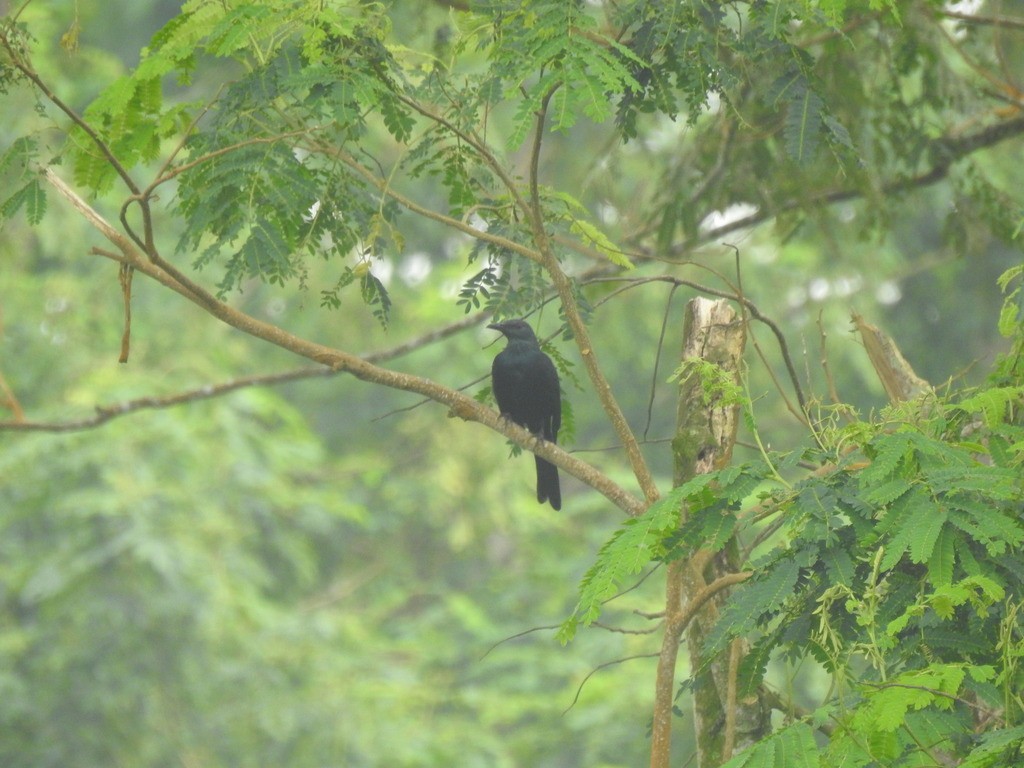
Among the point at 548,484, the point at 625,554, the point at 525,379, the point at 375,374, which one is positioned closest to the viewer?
the point at 625,554

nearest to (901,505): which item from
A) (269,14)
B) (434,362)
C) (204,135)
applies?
(269,14)

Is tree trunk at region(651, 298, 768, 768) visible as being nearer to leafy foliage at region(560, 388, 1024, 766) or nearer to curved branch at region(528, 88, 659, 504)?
curved branch at region(528, 88, 659, 504)

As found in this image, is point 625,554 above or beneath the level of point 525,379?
beneath

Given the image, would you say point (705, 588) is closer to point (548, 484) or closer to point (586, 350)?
point (586, 350)

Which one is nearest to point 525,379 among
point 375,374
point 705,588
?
point 375,374

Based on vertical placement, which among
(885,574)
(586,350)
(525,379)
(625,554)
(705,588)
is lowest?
(885,574)

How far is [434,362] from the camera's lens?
57.5ft

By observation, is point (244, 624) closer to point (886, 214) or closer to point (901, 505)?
point (886, 214)

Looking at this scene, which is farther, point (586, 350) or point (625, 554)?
point (586, 350)

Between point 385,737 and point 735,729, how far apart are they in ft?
33.3

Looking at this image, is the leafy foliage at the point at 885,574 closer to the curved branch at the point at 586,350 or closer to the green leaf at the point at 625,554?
the green leaf at the point at 625,554

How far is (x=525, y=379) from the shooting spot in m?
6.16

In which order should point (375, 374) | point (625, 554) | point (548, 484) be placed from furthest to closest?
point (548, 484) → point (375, 374) → point (625, 554)

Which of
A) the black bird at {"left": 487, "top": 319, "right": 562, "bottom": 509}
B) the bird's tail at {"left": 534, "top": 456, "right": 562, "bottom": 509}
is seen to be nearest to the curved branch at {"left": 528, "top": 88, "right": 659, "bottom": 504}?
the black bird at {"left": 487, "top": 319, "right": 562, "bottom": 509}
